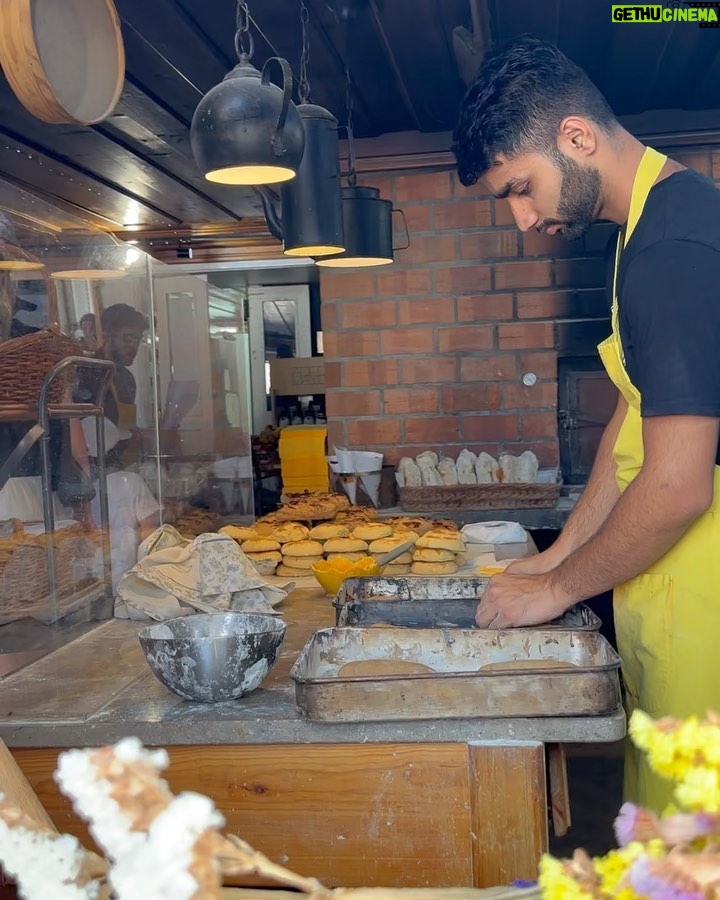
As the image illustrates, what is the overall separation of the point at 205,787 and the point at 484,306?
9.80ft

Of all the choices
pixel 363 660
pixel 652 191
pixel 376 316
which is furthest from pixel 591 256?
pixel 363 660

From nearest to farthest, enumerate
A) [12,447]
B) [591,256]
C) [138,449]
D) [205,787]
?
[205,787] → [12,447] → [138,449] → [591,256]

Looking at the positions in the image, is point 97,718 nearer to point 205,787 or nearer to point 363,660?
point 205,787

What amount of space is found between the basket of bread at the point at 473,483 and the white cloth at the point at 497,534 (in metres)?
0.50

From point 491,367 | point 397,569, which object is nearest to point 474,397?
point 491,367

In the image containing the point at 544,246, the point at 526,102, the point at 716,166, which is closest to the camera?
the point at 526,102

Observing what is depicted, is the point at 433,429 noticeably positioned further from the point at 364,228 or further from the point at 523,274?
the point at 364,228

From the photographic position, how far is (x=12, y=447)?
2.22 meters

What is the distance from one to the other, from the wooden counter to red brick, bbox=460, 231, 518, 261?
2.91 metres

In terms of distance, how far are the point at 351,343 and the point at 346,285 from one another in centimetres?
27

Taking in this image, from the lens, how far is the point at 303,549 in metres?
2.74

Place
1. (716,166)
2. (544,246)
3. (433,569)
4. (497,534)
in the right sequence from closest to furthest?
1. (433,569)
2. (497,534)
3. (716,166)
4. (544,246)

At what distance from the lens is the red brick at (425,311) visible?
13.4ft

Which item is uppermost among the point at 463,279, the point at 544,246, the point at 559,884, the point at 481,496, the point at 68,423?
the point at 544,246
